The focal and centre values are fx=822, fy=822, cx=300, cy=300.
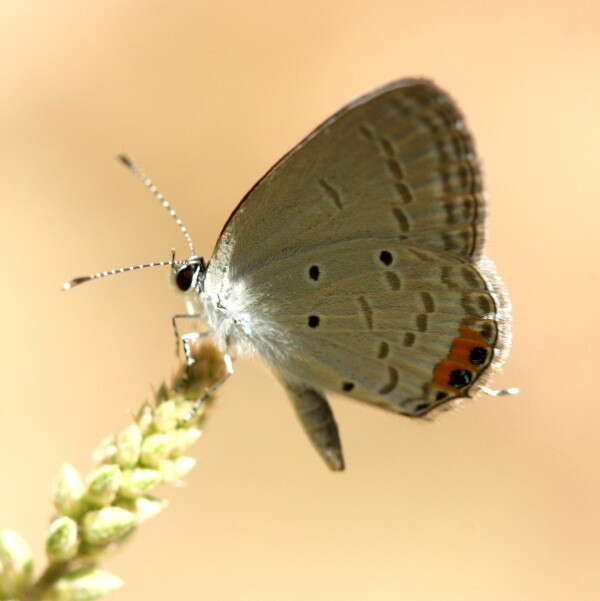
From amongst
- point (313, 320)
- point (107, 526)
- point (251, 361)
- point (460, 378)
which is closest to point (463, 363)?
point (460, 378)

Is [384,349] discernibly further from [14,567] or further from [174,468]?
[14,567]

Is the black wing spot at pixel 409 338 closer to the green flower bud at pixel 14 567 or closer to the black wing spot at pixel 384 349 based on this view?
the black wing spot at pixel 384 349

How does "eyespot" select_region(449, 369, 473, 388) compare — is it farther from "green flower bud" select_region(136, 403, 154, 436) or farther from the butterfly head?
"green flower bud" select_region(136, 403, 154, 436)

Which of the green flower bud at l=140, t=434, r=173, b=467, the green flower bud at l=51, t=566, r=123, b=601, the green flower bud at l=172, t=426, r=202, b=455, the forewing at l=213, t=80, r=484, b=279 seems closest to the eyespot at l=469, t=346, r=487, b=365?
the forewing at l=213, t=80, r=484, b=279

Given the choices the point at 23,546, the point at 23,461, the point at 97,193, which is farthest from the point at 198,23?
the point at 23,546

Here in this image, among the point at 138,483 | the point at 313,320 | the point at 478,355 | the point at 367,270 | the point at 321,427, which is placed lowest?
the point at 321,427

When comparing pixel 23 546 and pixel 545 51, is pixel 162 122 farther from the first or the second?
pixel 23 546
